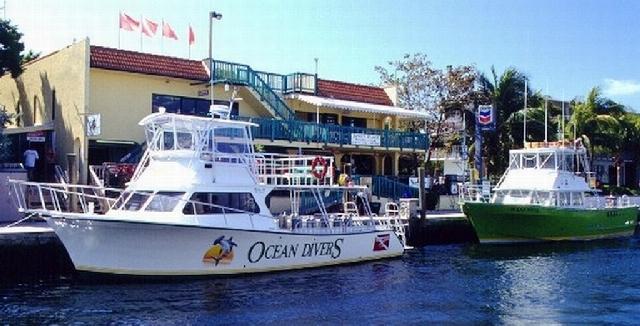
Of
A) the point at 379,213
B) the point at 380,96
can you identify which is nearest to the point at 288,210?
the point at 379,213

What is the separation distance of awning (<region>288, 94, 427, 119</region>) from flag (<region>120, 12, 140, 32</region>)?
848 cm

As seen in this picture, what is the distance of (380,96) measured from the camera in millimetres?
40156

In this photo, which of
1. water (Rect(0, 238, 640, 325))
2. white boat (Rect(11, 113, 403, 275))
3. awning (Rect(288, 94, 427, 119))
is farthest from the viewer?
awning (Rect(288, 94, 427, 119))

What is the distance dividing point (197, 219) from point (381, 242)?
24.5ft

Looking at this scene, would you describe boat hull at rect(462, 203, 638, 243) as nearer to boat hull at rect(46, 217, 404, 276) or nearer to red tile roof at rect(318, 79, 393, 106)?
red tile roof at rect(318, 79, 393, 106)

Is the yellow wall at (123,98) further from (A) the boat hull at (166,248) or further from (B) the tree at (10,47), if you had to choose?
(A) the boat hull at (166,248)

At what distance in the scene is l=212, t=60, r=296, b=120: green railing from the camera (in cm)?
3111

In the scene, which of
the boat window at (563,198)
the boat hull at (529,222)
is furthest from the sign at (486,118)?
the boat hull at (529,222)

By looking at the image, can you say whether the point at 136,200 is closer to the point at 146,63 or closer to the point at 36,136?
the point at 146,63

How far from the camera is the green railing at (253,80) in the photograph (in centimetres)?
3111

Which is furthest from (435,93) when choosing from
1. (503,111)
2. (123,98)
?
(123,98)

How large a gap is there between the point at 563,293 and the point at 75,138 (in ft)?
61.5

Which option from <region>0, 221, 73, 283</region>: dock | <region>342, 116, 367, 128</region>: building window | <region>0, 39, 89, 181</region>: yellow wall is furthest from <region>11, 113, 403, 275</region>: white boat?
<region>342, 116, 367, 128</region>: building window

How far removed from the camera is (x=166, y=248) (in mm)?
18422
